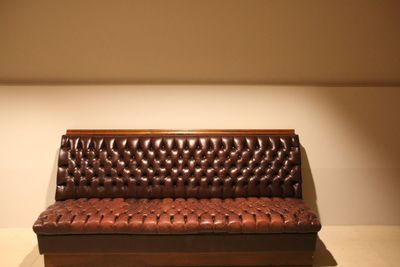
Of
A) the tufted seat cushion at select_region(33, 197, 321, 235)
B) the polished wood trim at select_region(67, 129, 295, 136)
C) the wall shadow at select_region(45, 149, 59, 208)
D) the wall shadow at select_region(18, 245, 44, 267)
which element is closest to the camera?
the tufted seat cushion at select_region(33, 197, 321, 235)

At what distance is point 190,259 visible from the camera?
7.57ft

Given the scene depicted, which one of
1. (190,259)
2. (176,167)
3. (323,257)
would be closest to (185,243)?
(190,259)

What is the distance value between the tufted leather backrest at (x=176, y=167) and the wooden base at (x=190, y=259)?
1.79 ft

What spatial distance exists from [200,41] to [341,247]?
2.21 m

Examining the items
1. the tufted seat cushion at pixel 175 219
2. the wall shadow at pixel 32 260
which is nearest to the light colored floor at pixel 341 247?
the wall shadow at pixel 32 260

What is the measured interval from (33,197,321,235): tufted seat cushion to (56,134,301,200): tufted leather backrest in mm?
238

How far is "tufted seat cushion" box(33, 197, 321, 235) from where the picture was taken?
2215mm

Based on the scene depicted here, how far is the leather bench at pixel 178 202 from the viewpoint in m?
2.23

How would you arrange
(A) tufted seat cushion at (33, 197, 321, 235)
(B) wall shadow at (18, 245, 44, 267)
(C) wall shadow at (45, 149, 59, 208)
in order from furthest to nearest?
(C) wall shadow at (45, 149, 59, 208) → (B) wall shadow at (18, 245, 44, 267) → (A) tufted seat cushion at (33, 197, 321, 235)

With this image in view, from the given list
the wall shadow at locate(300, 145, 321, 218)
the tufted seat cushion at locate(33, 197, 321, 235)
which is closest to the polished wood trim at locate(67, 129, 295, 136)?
the wall shadow at locate(300, 145, 321, 218)

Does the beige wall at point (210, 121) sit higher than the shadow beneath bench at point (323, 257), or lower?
higher

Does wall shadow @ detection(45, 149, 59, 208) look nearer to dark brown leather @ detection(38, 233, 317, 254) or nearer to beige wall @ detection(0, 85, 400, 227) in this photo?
beige wall @ detection(0, 85, 400, 227)

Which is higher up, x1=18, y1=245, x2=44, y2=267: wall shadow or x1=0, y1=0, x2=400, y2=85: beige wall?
x1=0, y1=0, x2=400, y2=85: beige wall

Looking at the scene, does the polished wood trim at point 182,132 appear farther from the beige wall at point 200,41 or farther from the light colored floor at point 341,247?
the light colored floor at point 341,247
